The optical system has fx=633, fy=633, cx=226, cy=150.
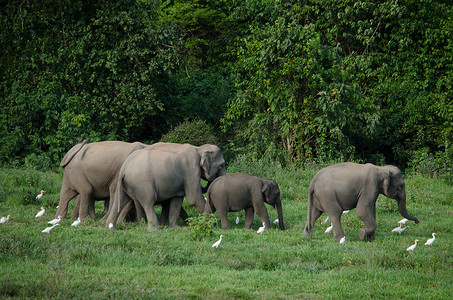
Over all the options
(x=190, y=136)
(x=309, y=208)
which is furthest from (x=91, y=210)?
(x=190, y=136)

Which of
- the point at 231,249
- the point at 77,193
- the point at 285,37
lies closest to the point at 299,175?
the point at 285,37

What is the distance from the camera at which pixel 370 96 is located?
22.2 meters

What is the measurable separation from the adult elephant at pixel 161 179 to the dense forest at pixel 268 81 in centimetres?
800

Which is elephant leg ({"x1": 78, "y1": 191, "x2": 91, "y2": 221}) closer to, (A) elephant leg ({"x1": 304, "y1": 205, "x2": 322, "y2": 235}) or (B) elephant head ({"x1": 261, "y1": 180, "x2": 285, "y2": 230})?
(B) elephant head ({"x1": 261, "y1": 180, "x2": 285, "y2": 230})

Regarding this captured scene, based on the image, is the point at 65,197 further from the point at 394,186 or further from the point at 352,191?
the point at 394,186

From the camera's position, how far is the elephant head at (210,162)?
505 inches

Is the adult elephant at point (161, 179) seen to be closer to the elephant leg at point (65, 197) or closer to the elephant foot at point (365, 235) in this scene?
the elephant leg at point (65, 197)

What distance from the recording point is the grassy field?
7.65m

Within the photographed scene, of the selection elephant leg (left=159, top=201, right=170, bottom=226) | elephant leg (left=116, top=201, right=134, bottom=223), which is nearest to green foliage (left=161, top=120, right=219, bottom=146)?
elephant leg (left=159, top=201, right=170, bottom=226)

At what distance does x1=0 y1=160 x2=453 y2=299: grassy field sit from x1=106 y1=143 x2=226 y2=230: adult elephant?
1.57 feet

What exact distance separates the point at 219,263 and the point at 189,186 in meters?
3.52

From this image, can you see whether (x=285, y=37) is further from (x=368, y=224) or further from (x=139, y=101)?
(x=368, y=224)

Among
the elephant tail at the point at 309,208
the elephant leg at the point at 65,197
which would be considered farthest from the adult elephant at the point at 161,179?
the elephant tail at the point at 309,208

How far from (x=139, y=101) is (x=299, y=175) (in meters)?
6.78
